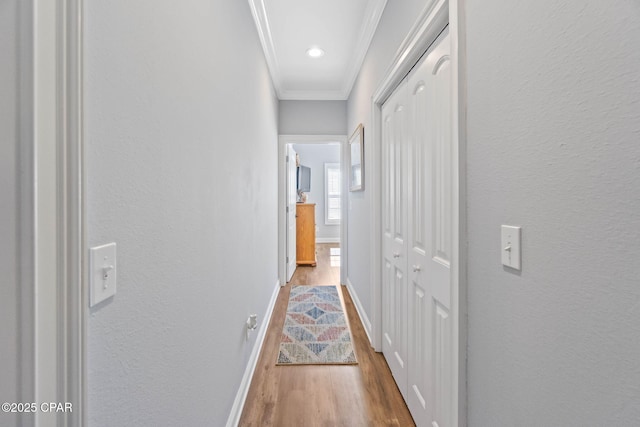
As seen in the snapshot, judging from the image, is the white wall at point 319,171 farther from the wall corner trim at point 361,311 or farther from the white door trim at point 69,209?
the white door trim at point 69,209

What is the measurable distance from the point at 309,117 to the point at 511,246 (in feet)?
11.3

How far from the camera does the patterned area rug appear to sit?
7.18ft

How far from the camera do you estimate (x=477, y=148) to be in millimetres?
925

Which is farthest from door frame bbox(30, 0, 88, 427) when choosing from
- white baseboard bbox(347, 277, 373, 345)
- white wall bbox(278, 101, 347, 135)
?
white wall bbox(278, 101, 347, 135)

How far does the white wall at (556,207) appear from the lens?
20.3 inches

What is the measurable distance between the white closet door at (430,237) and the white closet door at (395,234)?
0.36 ft

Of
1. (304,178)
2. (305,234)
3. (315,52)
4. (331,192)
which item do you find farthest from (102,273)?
(331,192)

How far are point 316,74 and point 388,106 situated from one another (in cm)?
162

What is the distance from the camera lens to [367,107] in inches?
103

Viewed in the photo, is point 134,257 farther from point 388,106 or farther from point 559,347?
point 388,106

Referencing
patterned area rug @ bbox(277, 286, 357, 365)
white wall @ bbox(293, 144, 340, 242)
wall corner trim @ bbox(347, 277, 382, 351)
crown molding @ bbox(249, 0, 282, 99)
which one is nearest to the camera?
crown molding @ bbox(249, 0, 282, 99)

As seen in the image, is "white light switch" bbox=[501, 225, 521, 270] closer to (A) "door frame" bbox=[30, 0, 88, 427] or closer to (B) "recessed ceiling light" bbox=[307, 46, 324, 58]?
(A) "door frame" bbox=[30, 0, 88, 427]

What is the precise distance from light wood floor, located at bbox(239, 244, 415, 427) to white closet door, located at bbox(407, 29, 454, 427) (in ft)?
0.59

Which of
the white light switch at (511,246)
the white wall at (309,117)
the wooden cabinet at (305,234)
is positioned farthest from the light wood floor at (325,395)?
the wooden cabinet at (305,234)
